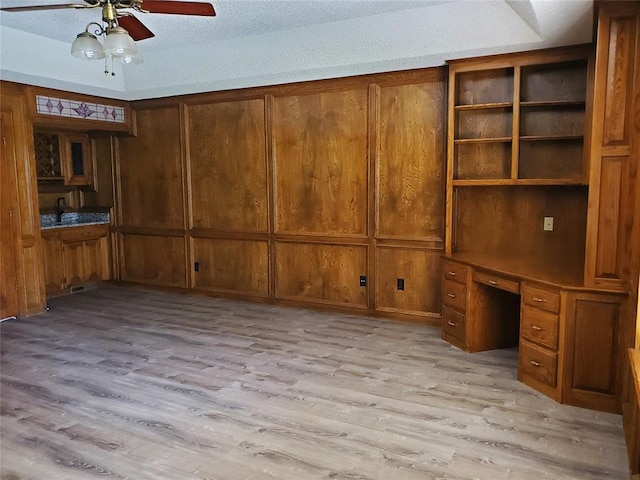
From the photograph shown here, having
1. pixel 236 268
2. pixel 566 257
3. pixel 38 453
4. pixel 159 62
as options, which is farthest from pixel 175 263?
pixel 566 257

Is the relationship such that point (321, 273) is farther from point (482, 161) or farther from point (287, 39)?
point (287, 39)

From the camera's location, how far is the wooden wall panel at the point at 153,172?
6.32 m

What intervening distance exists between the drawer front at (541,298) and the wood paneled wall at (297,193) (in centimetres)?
148

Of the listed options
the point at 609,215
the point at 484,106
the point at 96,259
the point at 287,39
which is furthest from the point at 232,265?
the point at 609,215

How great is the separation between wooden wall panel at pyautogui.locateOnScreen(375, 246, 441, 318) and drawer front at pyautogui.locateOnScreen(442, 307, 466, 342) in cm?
46

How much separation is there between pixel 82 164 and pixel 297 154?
11.3 feet

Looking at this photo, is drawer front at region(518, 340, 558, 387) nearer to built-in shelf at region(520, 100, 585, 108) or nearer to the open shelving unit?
the open shelving unit

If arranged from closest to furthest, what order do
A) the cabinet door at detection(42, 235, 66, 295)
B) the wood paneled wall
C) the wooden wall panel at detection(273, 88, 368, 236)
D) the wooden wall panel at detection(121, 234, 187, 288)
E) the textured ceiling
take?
1. the textured ceiling
2. the wood paneled wall
3. the wooden wall panel at detection(273, 88, 368, 236)
4. the cabinet door at detection(42, 235, 66, 295)
5. the wooden wall panel at detection(121, 234, 187, 288)

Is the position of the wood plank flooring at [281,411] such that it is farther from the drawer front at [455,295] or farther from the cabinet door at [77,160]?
the cabinet door at [77,160]

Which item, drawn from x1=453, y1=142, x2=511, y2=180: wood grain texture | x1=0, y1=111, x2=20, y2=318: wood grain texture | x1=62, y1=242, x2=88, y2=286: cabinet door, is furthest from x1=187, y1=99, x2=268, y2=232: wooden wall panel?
x1=453, y1=142, x2=511, y2=180: wood grain texture

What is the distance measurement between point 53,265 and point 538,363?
5.73 metres

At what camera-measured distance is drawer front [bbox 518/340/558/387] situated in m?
3.21

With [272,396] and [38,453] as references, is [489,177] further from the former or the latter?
[38,453]

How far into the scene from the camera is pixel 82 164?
22.9 feet
